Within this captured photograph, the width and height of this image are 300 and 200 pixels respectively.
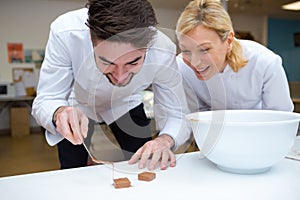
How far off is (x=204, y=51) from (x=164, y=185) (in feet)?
1.86

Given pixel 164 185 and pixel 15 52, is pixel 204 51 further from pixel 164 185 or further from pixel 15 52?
pixel 15 52

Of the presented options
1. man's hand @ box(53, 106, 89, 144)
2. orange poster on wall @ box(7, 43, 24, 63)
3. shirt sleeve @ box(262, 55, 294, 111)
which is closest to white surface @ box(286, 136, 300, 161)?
shirt sleeve @ box(262, 55, 294, 111)

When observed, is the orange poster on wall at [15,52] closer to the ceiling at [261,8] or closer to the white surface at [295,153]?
the ceiling at [261,8]

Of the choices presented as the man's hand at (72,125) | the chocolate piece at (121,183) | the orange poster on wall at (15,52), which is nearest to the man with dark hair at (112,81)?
the man's hand at (72,125)

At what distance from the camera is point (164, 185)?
1.78 feet

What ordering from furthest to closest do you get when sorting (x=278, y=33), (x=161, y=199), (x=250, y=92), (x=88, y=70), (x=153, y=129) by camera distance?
(x=278, y=33), (x=250, y=92), (x=153, y=129), (x=88, y=70), (x=161, y=199)

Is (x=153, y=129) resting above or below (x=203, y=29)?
below

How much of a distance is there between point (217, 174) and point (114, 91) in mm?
498

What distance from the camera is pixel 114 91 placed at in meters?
1.00

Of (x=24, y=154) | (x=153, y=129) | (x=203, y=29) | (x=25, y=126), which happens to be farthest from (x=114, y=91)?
(x=25, y=126)

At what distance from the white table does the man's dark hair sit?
29 cm

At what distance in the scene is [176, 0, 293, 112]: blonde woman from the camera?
98cm

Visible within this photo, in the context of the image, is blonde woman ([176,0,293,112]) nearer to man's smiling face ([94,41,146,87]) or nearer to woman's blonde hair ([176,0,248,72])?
woman's blonde hair ([176,0,248,72])

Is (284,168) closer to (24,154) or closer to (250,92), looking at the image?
(250,92)
